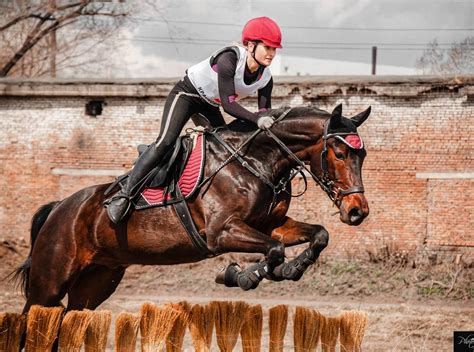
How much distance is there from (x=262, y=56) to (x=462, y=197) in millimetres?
9049

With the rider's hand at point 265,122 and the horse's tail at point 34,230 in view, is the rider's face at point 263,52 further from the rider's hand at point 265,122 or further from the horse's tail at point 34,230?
the horse's tail at point 34,230

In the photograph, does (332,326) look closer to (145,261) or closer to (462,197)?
(145,261)

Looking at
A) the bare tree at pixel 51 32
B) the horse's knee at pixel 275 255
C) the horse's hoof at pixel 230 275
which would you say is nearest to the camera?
the horse's knee at pixel 275 255

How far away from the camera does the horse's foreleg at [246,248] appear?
6340mm

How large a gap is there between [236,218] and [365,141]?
876cm

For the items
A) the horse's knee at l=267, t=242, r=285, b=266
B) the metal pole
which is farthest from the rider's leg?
the metal pole

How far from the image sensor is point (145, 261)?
7.35 metres

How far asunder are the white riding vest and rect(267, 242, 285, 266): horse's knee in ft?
4.60

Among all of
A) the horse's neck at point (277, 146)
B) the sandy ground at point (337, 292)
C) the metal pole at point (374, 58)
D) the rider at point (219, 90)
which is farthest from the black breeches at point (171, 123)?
the metal pole at point (374, 58)

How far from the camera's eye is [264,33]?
21.9 feet

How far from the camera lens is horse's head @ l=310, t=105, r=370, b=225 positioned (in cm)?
645

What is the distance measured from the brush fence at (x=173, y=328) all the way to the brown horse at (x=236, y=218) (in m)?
0.36

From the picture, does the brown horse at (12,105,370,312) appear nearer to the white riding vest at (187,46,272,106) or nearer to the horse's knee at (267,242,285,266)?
the horse's knee at (267,242,285,266)

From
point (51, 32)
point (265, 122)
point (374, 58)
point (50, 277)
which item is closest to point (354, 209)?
point (265, 122)
